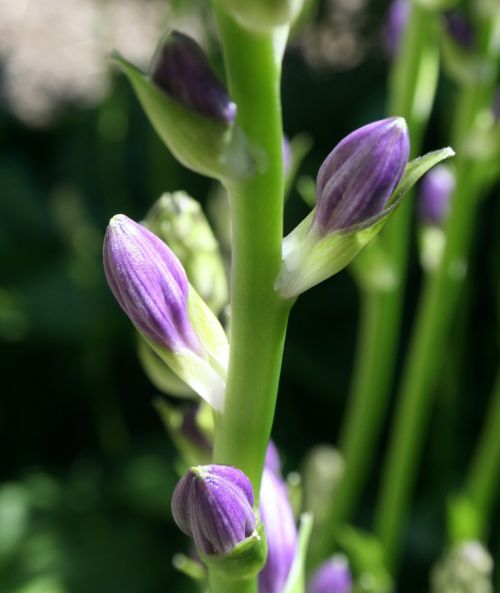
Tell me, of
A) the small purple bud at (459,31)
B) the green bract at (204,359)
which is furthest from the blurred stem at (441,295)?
the green bract at (204,359)

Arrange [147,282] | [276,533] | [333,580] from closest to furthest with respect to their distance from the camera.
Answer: [147,282], [276,533], [333,580]

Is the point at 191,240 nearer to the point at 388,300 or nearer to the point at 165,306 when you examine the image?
the point at 165,306

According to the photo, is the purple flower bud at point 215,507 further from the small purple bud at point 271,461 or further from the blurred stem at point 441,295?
the blurred stem at point 441,295

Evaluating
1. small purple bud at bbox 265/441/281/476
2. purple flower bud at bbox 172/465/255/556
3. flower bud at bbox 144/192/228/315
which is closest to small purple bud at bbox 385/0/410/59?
flower bud at bbox 144/192/228/315

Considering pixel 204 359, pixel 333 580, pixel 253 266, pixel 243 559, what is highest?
pixel 253 266

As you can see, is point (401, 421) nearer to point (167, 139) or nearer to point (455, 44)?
point (455, 44)

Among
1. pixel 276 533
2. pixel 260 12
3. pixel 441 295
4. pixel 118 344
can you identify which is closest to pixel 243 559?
pixel 276 533

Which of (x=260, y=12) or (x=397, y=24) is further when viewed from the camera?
(x=397, y=24)
